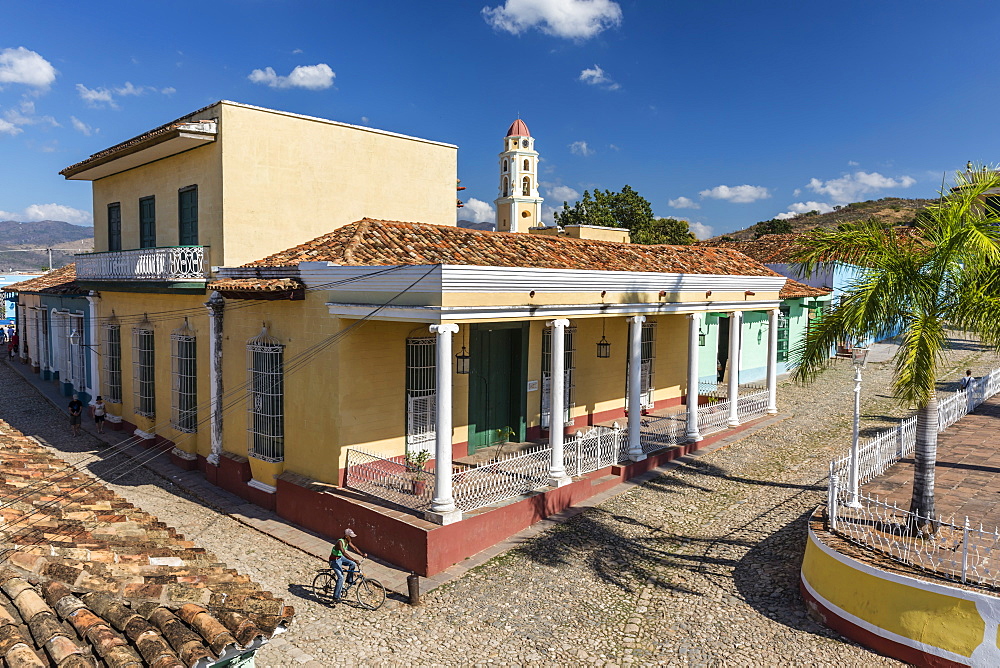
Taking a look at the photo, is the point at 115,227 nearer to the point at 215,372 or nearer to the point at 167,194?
the point at 167,194

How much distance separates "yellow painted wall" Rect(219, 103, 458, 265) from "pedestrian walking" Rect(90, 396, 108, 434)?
6597 mm

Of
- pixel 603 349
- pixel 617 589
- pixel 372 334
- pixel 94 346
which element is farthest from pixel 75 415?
pixel 617 589

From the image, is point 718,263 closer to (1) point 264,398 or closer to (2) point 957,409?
(2) point 957,409

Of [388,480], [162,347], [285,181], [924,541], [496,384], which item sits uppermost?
[285,181]

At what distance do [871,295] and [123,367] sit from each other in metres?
15.0

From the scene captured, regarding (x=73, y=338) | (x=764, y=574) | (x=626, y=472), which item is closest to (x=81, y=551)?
(x=764, y=574)

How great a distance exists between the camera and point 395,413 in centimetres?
1062

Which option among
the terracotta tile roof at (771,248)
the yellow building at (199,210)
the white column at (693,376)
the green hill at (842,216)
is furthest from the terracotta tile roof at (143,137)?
the green hill at (842,216)

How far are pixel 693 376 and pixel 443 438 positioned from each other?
6503 mm

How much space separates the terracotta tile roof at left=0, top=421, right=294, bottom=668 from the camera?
12.1ft

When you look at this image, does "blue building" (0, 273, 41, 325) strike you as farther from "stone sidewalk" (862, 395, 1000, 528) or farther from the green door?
"stone sidewalk" (862, 395, 1000, 528)

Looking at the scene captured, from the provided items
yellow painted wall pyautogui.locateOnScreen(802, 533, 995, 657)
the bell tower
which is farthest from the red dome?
yellow painted wall pyautogui.locateOnScreen(802, 533, 995, 657)

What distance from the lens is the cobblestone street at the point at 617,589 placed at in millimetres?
6789

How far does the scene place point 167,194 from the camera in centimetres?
1328
